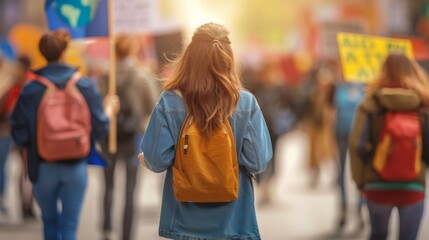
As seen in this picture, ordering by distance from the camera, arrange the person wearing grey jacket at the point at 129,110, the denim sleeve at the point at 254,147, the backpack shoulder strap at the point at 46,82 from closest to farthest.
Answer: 1. the denim sleeve at the point at 254,147
2. the backpack shoulder strap at the point at 46,82
3. the person wearing grey jacket at the point at 129,110

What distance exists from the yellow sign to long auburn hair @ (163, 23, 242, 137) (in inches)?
125

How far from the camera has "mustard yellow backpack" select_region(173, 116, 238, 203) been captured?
A: 4242mm

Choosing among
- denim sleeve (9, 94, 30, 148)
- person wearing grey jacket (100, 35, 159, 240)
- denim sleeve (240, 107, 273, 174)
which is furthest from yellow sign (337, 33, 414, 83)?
denim sleeve (240, 107, 273, 174)

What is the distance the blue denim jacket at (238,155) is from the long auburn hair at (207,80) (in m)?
0.07

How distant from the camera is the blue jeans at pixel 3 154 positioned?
32.0 feet

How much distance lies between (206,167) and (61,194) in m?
1.80

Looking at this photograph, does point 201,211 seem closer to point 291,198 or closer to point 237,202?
point 237,202

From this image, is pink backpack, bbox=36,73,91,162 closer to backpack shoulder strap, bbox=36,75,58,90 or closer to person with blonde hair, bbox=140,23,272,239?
backpack shoulder strap, bbox=36,75,58,90

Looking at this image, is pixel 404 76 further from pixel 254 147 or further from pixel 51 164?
pixel 51 164

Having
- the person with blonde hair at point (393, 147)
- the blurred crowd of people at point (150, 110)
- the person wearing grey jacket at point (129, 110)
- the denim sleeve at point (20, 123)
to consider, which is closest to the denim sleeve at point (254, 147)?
the blurred crowd of people at point (150, 110)

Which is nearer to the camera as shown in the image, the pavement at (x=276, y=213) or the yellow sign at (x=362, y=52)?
the yellow sign at (x=362, y=52)

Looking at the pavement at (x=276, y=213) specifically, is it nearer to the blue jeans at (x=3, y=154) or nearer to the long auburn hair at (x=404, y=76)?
the blue jeans at (x=3, y=154)

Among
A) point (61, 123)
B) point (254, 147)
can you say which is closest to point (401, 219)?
point (254, 147)

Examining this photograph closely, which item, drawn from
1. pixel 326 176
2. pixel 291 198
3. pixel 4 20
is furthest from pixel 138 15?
pixel 4 20
